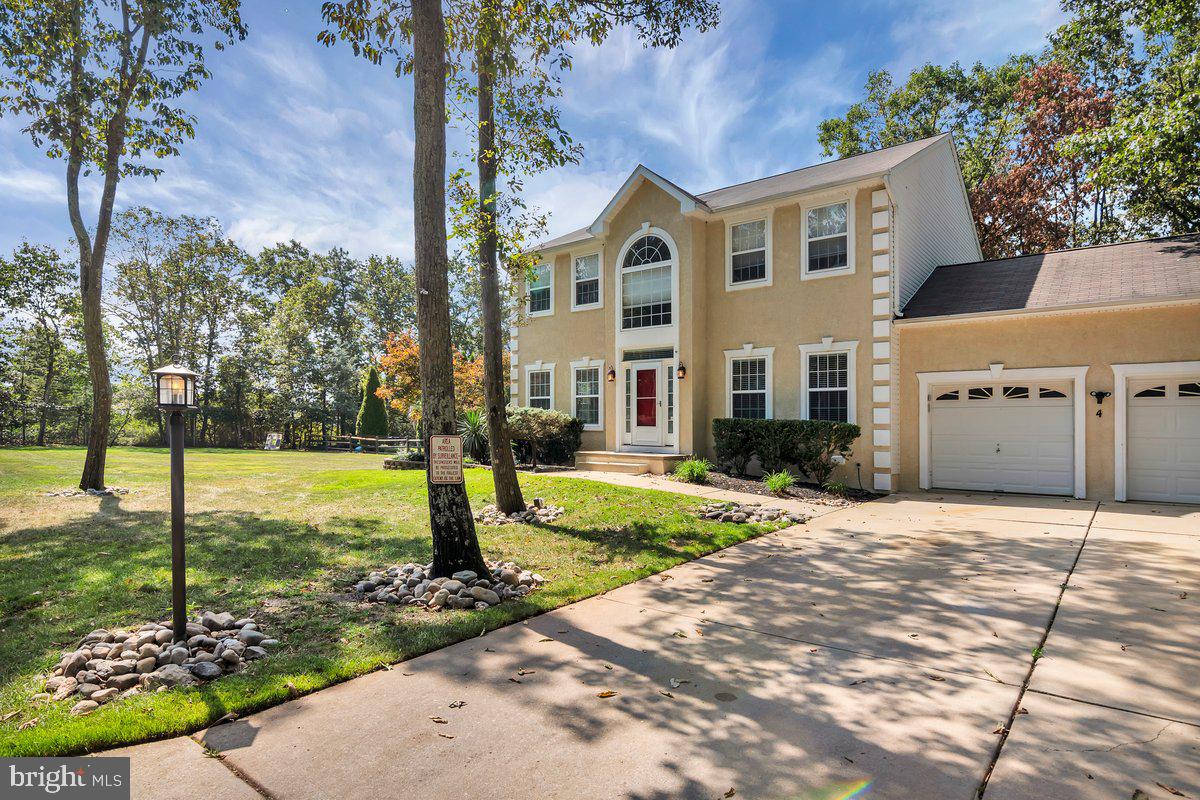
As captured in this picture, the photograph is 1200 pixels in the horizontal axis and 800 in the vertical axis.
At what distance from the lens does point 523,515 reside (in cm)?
854

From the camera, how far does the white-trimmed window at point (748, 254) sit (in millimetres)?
13406

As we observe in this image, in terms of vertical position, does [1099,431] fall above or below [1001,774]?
above

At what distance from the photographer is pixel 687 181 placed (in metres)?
15.7

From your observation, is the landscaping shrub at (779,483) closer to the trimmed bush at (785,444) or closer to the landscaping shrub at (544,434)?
the trimmed bush at (785,444)

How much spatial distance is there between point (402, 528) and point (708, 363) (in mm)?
8505

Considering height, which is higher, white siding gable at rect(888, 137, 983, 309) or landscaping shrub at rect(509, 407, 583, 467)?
white siding gable at rect(888, 137, 983, 309)

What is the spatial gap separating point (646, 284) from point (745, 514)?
7416 mm

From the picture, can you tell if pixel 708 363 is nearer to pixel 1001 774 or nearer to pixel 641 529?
pixel 641 529

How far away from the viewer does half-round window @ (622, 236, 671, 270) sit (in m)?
14.4

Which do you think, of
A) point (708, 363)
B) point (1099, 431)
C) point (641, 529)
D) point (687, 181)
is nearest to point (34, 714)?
point (641, 529)

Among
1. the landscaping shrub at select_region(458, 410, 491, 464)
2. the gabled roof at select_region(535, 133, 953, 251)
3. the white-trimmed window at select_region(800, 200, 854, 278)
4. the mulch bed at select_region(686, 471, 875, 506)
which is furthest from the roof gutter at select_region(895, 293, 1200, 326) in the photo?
the landscaping shrub at select_region(458, 410, 491, 464)

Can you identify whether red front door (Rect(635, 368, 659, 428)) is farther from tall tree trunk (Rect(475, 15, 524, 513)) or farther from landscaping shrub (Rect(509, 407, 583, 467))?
tall tree trunk (Rect(475, 15, 524, 513))

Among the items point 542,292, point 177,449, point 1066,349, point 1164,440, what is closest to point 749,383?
point 1066,349

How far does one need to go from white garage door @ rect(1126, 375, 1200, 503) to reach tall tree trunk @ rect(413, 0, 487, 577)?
37.8 ft
